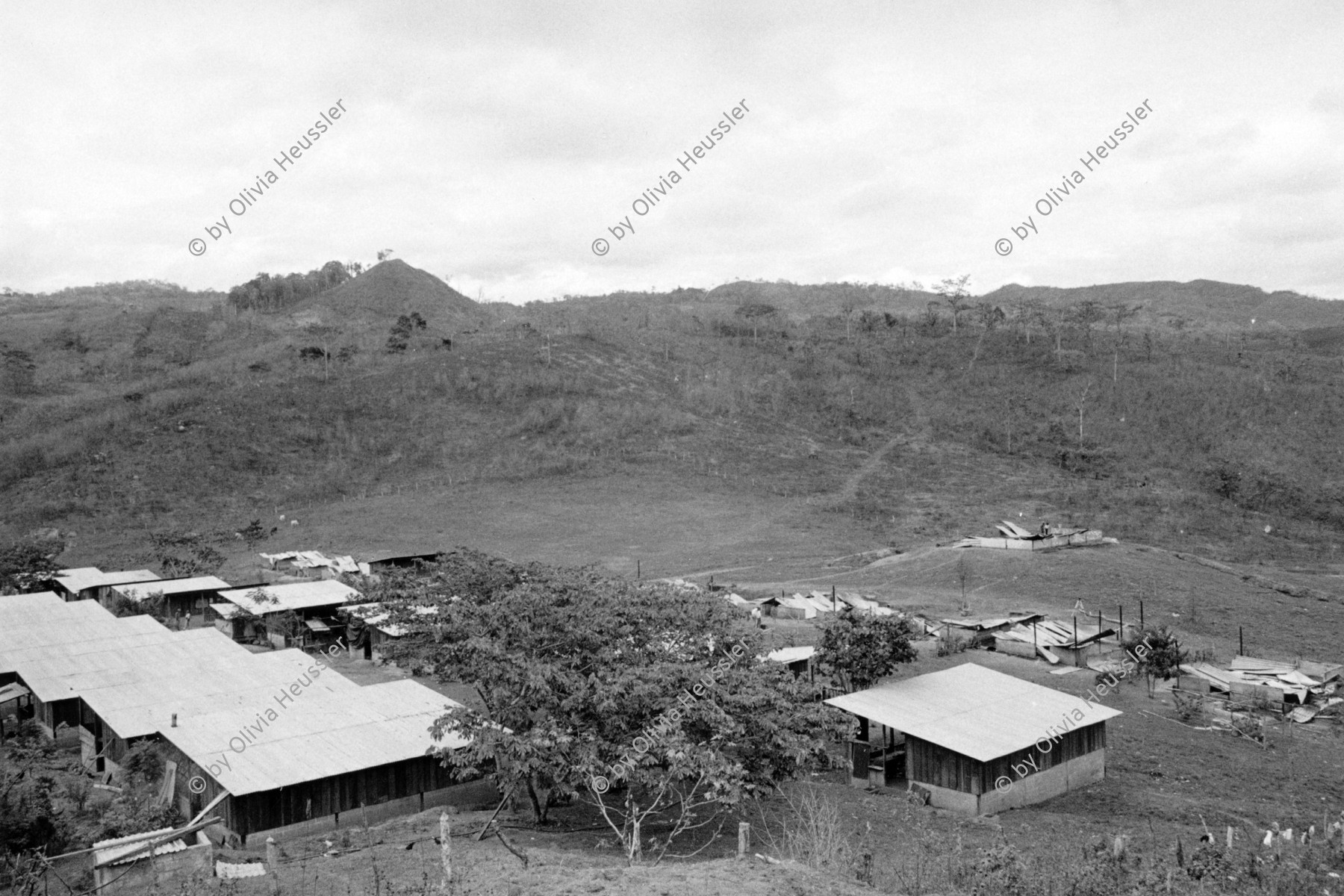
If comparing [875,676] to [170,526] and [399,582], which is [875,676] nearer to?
[399,582]

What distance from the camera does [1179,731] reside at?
82.0 feet

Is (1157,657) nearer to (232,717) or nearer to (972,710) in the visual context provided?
(972,710)

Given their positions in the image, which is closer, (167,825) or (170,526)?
(167,825)

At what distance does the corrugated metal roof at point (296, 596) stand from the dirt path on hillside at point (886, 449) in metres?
35.8

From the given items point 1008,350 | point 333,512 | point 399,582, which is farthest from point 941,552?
point 1008,350

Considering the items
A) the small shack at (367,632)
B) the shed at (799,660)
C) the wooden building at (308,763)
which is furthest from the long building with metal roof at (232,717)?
the shed at (799,660)

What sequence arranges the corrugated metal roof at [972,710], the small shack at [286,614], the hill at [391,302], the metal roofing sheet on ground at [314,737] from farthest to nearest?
1. the hill at [391,302]
2. the small shack at [286,614]
3. the corrugated metal roof at [972,710]
4. the metal roofing sheet on ground at [314,737]

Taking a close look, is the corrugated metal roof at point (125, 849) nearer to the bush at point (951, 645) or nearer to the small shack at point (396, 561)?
the small shack at point (396, 561)

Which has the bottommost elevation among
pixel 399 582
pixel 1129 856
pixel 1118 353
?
pixel 1129 856

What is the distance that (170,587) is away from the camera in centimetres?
3850

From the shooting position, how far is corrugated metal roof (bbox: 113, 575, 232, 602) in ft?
122

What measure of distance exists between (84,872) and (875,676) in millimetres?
15915

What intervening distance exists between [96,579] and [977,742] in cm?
3725

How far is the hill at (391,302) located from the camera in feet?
426
